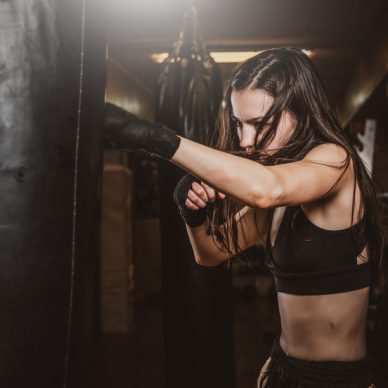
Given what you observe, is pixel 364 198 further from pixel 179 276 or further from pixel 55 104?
pixel 179 276

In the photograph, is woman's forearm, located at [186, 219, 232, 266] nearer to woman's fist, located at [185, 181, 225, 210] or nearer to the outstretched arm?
woman's fist, located at [185, 181, 225, 210]

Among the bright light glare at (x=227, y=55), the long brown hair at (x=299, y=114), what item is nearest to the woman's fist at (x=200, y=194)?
the long brown hair at (x=299, y=114)

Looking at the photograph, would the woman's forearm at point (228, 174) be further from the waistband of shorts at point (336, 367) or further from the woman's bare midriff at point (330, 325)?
the waistband of shorts at point (336, 367)

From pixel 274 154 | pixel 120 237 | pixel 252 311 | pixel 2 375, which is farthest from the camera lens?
pixel 252 311

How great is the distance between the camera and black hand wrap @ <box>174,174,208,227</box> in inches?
54.9

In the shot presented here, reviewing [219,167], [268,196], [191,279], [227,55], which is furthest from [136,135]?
[227,55]

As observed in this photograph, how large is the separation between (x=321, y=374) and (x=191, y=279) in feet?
4.88

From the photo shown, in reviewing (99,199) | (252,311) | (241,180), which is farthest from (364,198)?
(252,311)

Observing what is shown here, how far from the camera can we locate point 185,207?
4.72 feet

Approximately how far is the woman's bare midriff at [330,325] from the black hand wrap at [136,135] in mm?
639

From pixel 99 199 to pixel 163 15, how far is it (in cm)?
377

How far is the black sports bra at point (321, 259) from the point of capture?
1.32 metres

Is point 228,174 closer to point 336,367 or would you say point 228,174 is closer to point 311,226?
point 311,226

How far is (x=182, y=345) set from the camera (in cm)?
275
